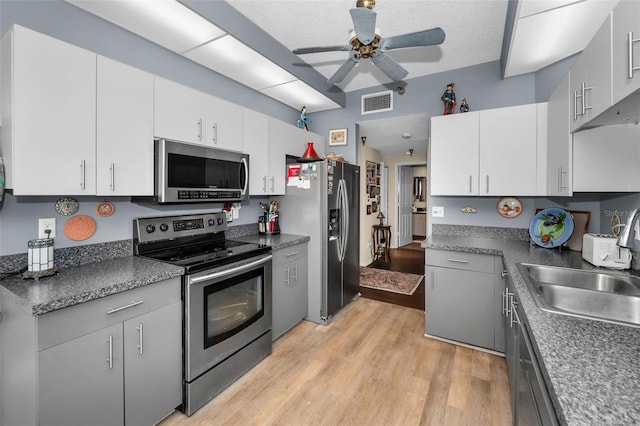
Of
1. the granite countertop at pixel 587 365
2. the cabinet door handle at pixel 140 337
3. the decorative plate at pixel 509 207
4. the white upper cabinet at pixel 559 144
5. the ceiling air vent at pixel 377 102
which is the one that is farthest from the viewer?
the ceiling air vent at pixel 377 102

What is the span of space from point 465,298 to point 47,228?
3.11m

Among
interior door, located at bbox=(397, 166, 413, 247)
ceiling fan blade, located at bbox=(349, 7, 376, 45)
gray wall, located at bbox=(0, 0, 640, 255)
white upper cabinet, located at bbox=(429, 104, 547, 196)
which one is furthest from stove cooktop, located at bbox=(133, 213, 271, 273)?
interior door, located at bbox=(397, 166, 413, 247)

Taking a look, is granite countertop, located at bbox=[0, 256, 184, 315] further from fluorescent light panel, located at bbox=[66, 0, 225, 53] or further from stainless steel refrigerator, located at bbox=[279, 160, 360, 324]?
fluorescent light panel, located at bbox=[66, 0, 225, 53]

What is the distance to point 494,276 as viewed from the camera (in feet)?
7.63

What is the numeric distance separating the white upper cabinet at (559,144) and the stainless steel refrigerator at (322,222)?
1.85 metres

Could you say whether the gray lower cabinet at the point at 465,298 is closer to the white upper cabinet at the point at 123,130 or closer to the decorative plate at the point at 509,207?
the decorative plate at the point at 509,207

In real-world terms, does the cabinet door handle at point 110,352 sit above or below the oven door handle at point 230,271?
below

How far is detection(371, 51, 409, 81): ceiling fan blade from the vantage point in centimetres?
207

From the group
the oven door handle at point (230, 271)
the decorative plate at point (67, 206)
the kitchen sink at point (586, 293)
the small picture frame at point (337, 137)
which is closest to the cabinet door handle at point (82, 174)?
the decorative plate at point (67, 206)

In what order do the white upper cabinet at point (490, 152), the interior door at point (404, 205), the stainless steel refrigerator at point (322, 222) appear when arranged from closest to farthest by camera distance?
the white upper cabinet at point (490, 152)
the stainless steel refrigerator at point (322, 222)
the interior door at point (404, 205)

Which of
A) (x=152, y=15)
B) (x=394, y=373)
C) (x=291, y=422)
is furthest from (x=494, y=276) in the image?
(x=152, y=15)

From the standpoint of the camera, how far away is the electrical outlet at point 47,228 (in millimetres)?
1679

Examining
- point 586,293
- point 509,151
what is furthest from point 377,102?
point 586,293

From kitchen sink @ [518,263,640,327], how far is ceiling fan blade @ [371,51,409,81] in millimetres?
1680
